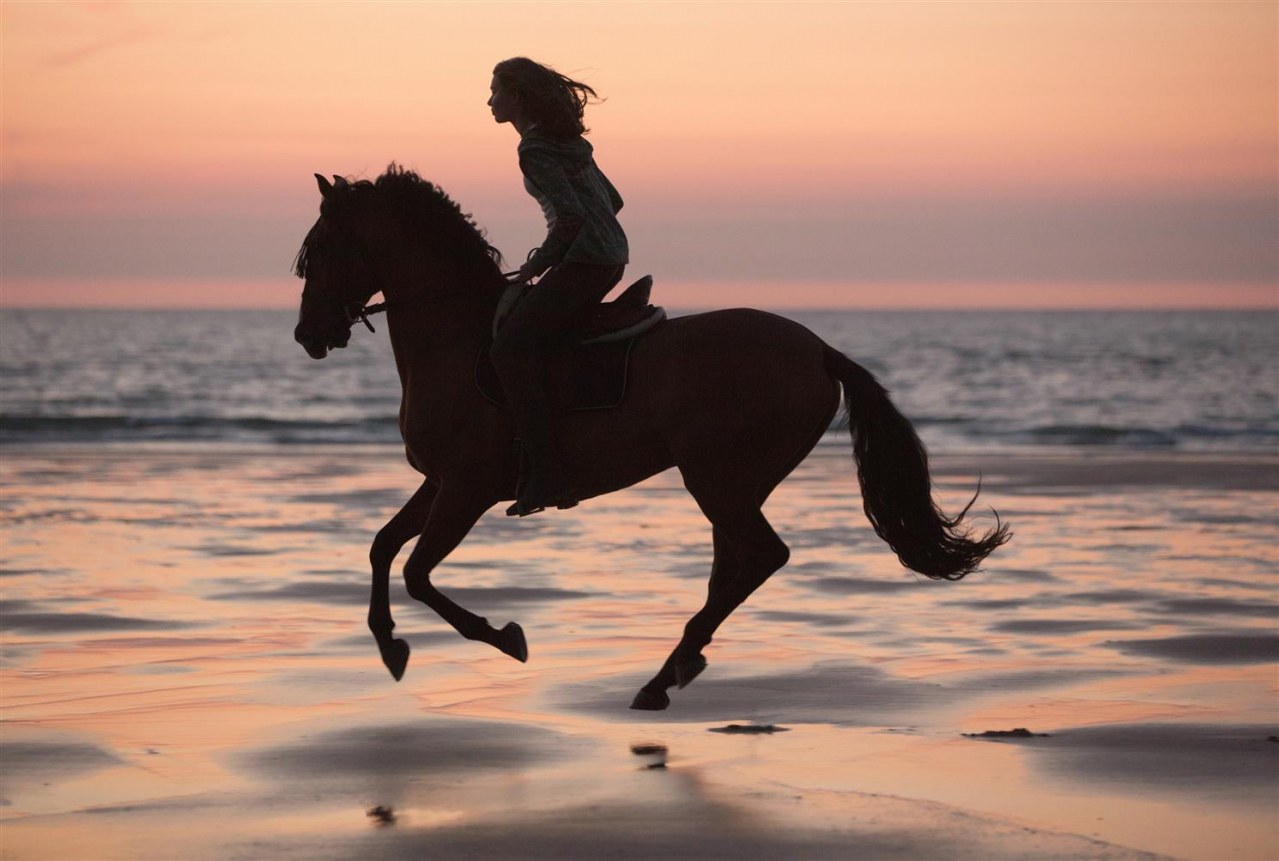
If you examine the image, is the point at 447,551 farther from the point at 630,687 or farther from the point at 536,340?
the point at 630,687

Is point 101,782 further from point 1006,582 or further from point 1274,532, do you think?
point 1274,532

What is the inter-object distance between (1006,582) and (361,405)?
106ft

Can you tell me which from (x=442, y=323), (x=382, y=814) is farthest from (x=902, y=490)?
(x=382, y=814)

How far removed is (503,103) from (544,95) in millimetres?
228

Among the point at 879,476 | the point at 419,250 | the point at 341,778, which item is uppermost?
the point at 419,250

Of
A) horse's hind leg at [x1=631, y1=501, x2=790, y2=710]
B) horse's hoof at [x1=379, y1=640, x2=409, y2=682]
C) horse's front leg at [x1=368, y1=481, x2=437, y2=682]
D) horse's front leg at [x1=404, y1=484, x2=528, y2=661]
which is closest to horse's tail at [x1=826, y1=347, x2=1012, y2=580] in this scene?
horse's hind leg at [x1=631, y1=501, x2=790, y2=710]

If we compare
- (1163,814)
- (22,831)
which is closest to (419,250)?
(22,831)

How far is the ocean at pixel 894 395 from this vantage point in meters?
32.8

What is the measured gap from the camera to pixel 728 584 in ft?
26.2

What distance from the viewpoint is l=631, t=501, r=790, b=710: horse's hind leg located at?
7.83m

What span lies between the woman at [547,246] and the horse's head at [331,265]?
84cm

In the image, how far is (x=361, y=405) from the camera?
141 ft

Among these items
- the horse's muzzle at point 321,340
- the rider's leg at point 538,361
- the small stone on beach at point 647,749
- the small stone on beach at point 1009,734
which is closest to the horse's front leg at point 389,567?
the rider's leg at point 538,361

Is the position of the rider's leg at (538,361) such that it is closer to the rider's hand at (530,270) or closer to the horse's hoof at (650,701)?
the rider's hand at (530,270)
